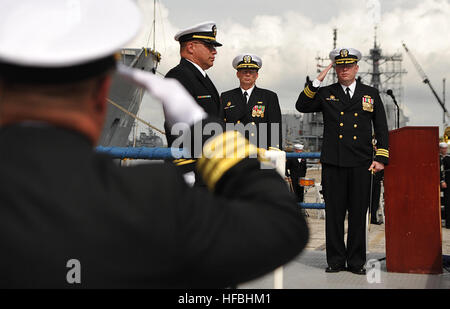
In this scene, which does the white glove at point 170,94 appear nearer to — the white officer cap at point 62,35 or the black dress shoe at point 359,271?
the white officer cap at point 62,35

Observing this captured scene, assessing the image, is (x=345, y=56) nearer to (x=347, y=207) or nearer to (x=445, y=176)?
(x=347, y=207)

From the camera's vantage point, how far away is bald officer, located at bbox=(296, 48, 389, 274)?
4863 mm

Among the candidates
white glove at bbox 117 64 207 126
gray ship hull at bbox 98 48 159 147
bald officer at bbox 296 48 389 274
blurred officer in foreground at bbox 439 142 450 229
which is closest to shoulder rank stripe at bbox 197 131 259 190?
white glove at bbox 117 64 207 126

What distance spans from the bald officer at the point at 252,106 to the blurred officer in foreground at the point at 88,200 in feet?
11.3

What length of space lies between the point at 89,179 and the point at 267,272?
32 cm

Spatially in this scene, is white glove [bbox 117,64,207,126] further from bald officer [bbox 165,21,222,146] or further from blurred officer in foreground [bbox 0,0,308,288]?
bald officer [bbox 165,21,222,146]

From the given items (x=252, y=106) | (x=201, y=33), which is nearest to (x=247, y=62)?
(x=252, y=106)

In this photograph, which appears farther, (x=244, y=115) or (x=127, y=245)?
(x=244, y=115)

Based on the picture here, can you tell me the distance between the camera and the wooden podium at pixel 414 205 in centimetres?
478

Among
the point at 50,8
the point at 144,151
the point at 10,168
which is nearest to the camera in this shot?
the point at 10,168
